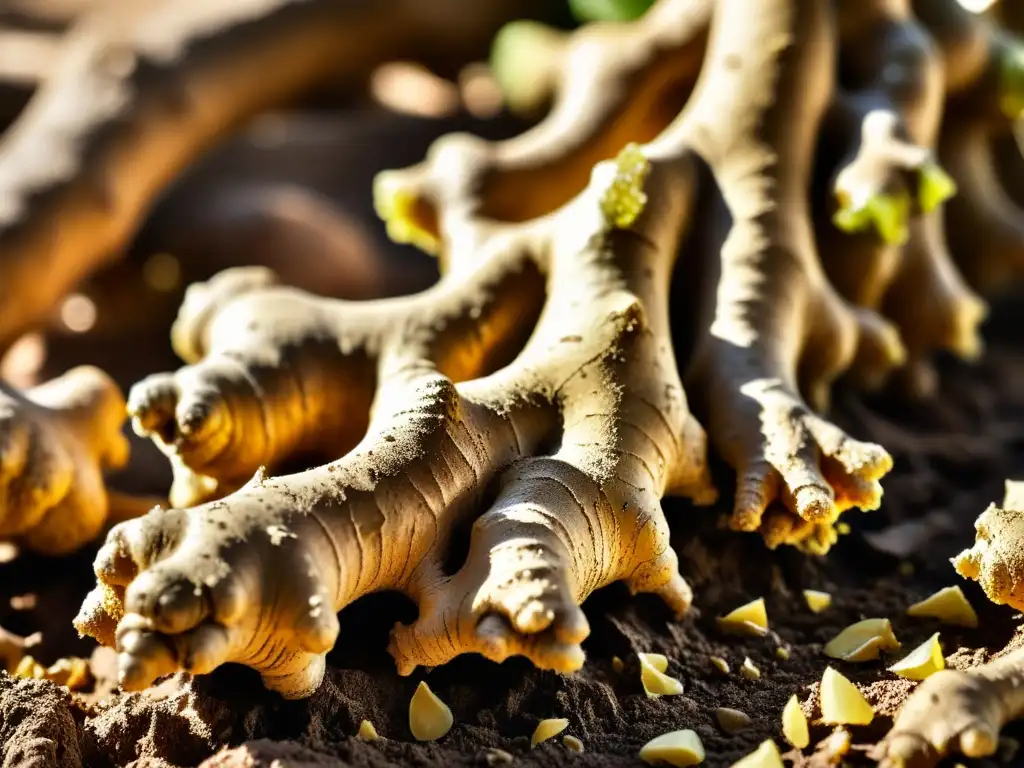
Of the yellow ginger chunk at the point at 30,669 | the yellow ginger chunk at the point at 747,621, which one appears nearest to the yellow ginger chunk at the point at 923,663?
the yellow ginger chunk at the point at 747,621

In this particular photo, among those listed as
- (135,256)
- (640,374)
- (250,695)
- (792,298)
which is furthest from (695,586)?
(135,256)

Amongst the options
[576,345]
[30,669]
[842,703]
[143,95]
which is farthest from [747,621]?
[143,95]

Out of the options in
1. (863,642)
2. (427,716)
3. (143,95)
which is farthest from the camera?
(143,95)

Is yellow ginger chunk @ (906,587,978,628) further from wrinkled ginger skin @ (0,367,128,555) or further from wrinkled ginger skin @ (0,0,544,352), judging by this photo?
wrinkled ginger skin @ (0,0,544,352)

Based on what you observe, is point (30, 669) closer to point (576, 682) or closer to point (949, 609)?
point (576, 682)

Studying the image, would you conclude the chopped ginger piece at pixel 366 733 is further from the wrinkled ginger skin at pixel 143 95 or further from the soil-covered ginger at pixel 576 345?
the wrinkled ginger skin at pixel 143 95

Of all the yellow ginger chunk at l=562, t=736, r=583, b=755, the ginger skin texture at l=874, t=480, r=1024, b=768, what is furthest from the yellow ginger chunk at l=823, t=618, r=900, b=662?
the yellow ginger chunk at l=562, t=736, r=583, b=755
